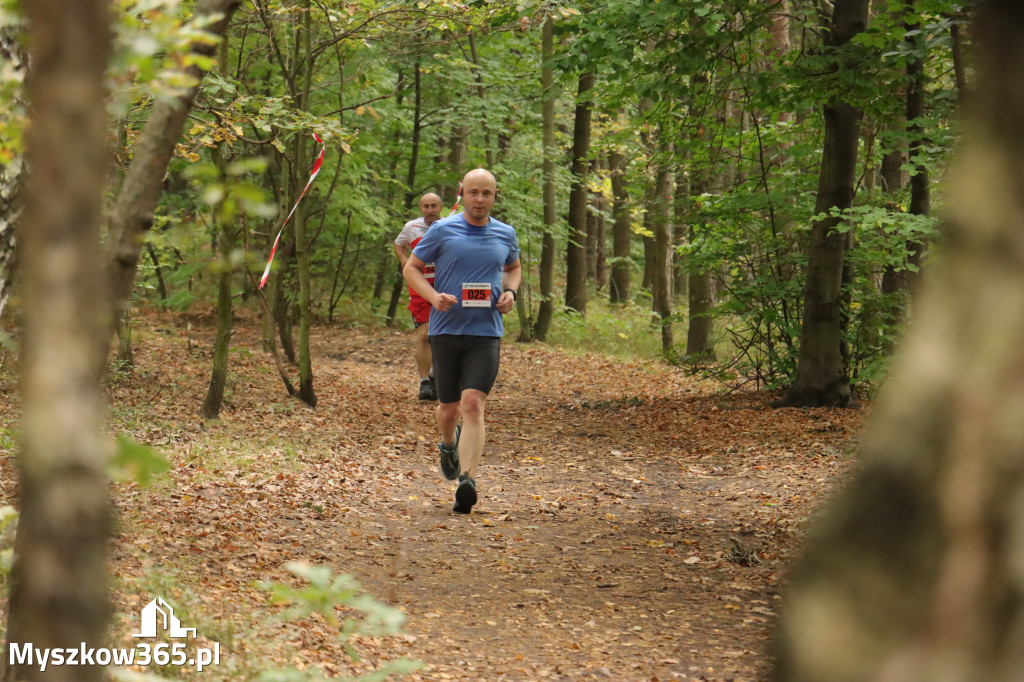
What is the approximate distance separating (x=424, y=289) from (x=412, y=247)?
→ 14.2 feet

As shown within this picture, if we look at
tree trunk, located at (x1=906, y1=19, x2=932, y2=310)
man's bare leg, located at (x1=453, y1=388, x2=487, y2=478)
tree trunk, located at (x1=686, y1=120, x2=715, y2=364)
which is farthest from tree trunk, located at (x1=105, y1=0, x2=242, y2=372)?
tree trunk, located at (x1=686, y1=120, x2=715, y2=364)

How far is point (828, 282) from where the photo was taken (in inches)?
416

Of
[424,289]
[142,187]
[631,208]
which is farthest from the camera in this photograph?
[631,208]

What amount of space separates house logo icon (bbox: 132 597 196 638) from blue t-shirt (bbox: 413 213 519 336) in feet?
11.0

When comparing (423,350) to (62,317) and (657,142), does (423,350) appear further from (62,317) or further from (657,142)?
(62,317)

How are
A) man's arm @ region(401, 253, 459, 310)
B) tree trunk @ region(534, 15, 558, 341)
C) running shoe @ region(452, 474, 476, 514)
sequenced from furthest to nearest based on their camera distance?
tree trunk @ region(534, 15, 558, 341), running shoe @ region(452, 474, 476, 514), man's arm @ region(401, 253, 459, 310)

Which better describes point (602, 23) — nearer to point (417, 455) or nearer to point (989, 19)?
point (417, 455)

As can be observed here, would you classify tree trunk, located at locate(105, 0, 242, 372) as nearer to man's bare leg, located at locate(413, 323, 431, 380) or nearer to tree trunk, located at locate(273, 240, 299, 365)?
man's bare leg, located at locate(413, 323, 431, 380)

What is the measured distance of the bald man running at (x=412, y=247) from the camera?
10.3 meters

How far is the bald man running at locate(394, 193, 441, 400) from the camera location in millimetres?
10258

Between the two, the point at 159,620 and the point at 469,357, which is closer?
the point at 159,620

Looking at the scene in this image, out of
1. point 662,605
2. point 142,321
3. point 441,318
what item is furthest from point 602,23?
point 142,321

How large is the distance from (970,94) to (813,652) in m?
0.70

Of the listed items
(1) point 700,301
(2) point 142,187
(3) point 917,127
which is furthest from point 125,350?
(1) point 700,301
